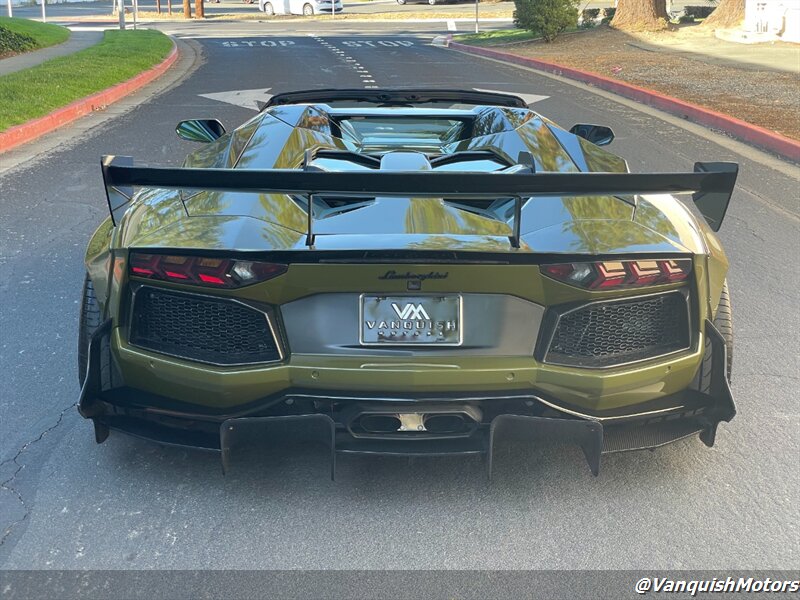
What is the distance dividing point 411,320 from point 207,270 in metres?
0.68

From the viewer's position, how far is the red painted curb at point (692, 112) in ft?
38.3

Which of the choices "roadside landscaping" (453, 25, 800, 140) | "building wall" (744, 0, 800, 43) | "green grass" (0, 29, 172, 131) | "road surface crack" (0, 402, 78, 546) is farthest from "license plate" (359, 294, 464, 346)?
"building wall" (744, 0, 800, 43)

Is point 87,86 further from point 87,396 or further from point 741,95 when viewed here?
point 87,396

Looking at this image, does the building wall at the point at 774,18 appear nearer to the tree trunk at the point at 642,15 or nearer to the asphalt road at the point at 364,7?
the tree trunk at the point at 642,15

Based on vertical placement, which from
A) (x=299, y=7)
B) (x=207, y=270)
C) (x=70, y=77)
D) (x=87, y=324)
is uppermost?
(x=207, y=270)

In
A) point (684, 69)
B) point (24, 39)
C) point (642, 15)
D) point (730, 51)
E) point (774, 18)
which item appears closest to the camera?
point (684, 69)

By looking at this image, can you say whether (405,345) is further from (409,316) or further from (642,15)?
(642,15)

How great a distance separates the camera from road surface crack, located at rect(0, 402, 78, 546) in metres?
3.35

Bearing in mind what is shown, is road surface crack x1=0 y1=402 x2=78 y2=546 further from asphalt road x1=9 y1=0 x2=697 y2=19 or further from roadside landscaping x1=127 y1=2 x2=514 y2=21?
asphalt road x1=9 y1=0 x2=697 y2=19

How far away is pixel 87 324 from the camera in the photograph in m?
3.78

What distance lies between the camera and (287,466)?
12.6 feet

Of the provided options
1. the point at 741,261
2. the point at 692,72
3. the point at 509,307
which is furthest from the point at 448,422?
the point at 692,72

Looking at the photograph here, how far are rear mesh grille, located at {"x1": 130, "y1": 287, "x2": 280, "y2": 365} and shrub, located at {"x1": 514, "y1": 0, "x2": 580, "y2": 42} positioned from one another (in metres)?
26.3

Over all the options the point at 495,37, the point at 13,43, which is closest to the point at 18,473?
the point at 13,43
